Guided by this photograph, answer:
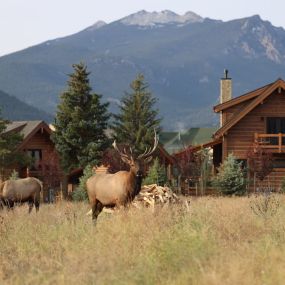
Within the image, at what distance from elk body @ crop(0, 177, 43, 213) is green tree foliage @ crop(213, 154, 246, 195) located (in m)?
15.5

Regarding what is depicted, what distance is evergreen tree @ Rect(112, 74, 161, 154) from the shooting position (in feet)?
169

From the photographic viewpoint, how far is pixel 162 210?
1468 cm

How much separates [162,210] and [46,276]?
505cm

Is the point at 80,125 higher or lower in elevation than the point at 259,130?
higher

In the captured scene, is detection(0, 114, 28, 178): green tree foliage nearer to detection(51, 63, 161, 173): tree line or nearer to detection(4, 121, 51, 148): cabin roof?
detection(51, 63, 161, 173): tree line

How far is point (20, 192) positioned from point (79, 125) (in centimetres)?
2185

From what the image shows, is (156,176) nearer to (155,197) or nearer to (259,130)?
(259,130)

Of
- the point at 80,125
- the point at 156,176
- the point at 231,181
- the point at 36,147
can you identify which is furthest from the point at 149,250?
the point at 36,147

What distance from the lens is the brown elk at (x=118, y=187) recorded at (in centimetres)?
1703

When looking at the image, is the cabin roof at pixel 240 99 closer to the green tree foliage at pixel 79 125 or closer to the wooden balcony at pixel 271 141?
the wooden balcony at pixel 271 141

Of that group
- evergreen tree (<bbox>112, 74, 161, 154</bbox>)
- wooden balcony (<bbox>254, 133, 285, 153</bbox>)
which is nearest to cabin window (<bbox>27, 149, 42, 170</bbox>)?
evergreen tree (<bbox>112, 74, 161, 154</bbox>)

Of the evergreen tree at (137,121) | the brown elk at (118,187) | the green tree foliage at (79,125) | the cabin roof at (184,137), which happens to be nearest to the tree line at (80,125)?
the green tree foliage at (79,125)

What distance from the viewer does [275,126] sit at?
46000 mm

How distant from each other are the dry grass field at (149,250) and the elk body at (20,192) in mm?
8117
